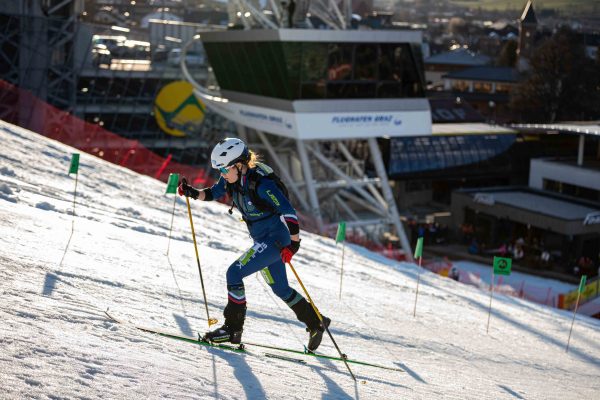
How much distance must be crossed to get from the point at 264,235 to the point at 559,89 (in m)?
64.3

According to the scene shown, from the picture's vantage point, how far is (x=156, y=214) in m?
13.8

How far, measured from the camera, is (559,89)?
223ft

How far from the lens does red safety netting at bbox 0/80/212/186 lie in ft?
105

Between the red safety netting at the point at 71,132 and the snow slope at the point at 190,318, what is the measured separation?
616 inches

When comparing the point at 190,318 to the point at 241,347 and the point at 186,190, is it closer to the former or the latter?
the point at 241,347

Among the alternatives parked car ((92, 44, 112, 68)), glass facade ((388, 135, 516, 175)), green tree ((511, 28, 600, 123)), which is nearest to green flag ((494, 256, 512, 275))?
glass facade ((388, 135, 516, 175))

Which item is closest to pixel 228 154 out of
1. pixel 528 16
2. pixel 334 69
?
pixel 334 69

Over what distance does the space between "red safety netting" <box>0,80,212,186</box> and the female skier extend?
23275mm

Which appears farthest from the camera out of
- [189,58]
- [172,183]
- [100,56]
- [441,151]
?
[189,58]

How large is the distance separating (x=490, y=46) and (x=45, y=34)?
4154 inches

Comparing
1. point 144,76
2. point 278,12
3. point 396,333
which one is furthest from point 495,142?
point 396,333

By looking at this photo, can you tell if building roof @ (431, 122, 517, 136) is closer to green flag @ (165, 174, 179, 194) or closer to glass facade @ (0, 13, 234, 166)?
glass facade @ (0, 13, 234, 166)

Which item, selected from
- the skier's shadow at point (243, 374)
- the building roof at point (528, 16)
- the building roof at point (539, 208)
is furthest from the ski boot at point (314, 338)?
the building roof at point (528, 16)

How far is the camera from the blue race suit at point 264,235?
710 cm
